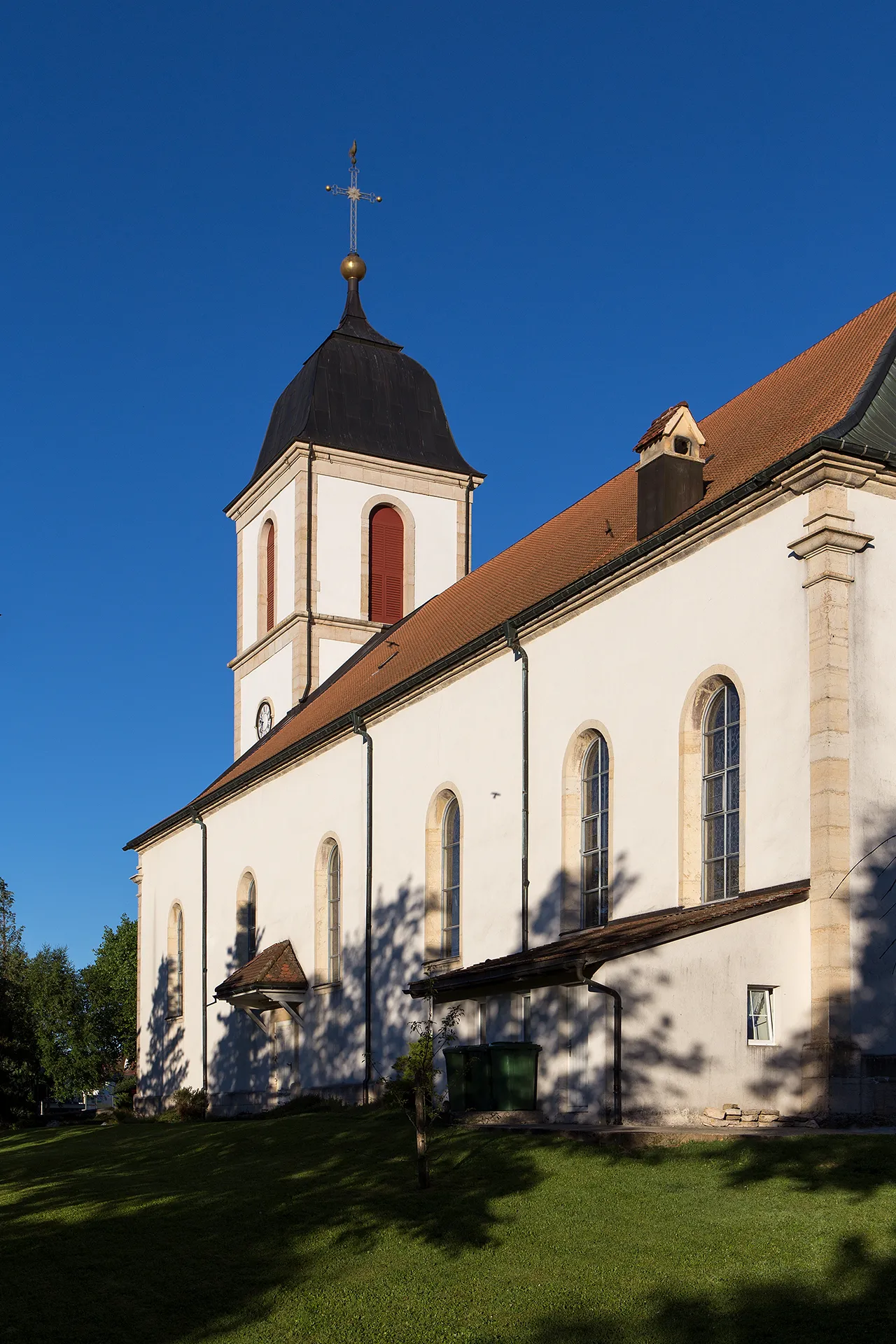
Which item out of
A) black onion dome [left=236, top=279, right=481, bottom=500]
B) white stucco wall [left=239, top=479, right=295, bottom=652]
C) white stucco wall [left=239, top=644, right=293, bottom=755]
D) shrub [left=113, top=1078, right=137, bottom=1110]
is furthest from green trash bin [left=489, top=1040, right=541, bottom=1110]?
shrub [left=113, top=1078, right=137, bottom=1110]

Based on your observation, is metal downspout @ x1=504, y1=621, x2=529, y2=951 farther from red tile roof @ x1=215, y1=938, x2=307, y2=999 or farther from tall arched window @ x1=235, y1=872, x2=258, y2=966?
tall arched window @ x1=235, y1=872, x2=258, y2=966

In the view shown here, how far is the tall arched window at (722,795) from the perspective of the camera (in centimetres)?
1955

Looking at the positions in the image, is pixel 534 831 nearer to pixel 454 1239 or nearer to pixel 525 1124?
pixel 525 1124

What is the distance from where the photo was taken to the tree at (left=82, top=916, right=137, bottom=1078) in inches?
3243

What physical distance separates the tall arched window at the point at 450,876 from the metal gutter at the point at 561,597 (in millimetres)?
2390

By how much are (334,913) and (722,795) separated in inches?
543

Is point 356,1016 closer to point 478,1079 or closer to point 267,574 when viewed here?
point 478,1079

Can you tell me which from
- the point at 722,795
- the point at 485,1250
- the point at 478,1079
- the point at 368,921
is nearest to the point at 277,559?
the point at 368,921

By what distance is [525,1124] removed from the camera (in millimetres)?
18953

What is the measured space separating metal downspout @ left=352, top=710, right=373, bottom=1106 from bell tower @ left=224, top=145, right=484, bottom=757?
11457mm

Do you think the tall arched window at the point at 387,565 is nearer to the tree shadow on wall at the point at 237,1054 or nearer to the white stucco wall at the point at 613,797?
the white stucco wall at the point at 613,797

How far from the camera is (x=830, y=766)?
693 inches

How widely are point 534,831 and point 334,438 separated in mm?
→ 22023

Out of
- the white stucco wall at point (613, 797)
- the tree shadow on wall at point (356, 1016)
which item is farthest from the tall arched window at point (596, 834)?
the tree shadow on wall at point (356, 1016)
